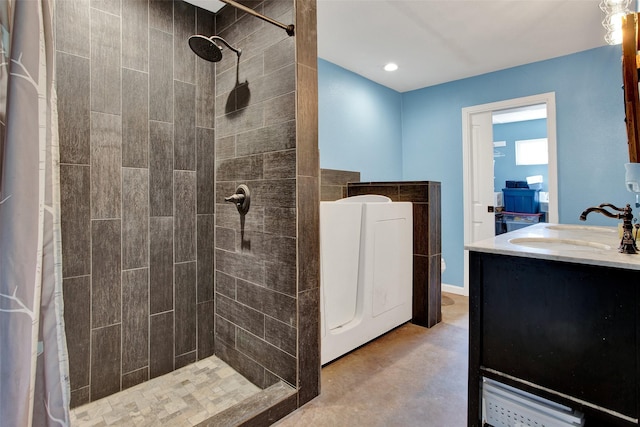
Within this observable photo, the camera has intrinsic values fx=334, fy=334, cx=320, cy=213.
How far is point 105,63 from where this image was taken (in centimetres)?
181

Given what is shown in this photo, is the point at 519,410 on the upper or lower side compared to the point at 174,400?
upper

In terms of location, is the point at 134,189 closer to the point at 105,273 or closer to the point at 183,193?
the point at 183,193

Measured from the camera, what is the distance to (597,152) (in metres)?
2.89

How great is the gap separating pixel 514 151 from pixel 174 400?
6738mm

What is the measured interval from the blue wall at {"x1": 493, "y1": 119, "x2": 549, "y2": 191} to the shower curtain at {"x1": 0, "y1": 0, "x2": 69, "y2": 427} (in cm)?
634

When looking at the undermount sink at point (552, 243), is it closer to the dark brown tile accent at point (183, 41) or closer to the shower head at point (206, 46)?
the shower head at point (206, 46)

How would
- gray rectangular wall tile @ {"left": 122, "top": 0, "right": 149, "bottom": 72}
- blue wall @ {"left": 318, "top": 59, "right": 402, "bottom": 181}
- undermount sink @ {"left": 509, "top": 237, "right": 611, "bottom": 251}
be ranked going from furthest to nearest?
blue wall @ {"left": 318, "top": 59, "right": 402, "bottom": 181}, gray rectangular wall tile @ {"left": 122, "top": 0, "right": 149, "bottom": 72}, undermount sink @ {"left": 509, "top": 237, "right": 611, "bottom": 251}

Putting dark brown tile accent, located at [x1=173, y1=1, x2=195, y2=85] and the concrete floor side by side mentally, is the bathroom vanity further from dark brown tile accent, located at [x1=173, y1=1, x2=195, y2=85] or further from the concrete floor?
dark brown tile accent, located at [x1=173, y1=1, x2=195, y2=85]

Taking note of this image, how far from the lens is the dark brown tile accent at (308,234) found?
1732 millimetres

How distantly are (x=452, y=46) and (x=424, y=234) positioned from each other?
164cm

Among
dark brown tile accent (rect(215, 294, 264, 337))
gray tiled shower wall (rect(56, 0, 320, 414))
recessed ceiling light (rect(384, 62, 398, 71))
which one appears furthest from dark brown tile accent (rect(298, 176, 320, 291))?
recessed ceiling light (rect(384, 62, 398, 71))

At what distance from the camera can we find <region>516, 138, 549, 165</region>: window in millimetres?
5977

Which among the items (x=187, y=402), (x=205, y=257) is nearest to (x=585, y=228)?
(x=205, y=257)

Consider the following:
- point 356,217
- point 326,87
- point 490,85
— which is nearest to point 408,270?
point 356,217
